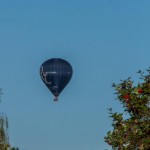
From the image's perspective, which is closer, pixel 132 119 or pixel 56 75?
pixel 132 119

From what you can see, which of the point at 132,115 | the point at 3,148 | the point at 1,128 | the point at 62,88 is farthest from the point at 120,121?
the point at 62,88

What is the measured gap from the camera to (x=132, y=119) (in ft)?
77.9

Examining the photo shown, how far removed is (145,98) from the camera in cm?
2355

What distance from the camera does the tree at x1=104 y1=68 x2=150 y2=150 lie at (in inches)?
900

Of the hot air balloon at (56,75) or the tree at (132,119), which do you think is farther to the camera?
the hot air balloon at (56,75)

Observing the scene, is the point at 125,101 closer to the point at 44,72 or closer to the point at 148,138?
the point at 148,138

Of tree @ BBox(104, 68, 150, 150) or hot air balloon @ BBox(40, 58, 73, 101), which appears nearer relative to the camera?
tree @ BBox(104, 68, 150, 150)

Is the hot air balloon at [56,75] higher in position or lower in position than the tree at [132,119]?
higher

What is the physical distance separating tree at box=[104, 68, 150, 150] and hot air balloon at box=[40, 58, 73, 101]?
7254 cm

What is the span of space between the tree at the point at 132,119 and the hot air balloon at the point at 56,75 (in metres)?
72.5

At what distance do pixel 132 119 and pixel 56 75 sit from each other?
248 ft

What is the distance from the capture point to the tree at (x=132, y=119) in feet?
75.0

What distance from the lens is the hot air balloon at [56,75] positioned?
321 feet

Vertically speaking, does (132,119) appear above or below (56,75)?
below
